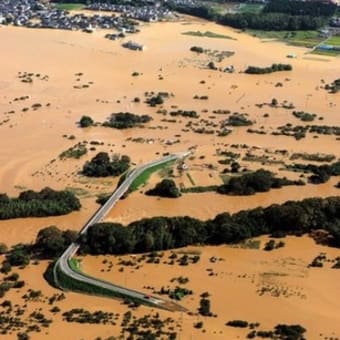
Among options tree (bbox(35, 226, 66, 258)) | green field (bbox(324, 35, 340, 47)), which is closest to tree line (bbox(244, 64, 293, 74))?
green field (bbox(324, 35, 340, 47))

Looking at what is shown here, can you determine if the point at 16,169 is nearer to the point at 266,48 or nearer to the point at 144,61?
the point at 144,61

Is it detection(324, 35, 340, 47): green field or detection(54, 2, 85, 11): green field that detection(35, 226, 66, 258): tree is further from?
detection(54, 2, 85, 11): green field

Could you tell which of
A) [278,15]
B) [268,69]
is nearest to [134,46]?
[268,69]

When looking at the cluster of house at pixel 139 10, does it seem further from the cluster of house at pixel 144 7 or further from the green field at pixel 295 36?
the green field at pixel 295 36

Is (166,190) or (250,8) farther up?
(250,8)

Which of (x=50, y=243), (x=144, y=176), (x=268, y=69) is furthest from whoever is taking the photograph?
(x=268, y=69)

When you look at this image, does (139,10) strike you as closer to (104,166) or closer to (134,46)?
(134,46)

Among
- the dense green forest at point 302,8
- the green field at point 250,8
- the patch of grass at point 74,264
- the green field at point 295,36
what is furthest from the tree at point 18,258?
the dense green forest at point 302,8
